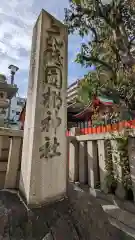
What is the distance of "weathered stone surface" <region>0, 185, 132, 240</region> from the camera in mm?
1717

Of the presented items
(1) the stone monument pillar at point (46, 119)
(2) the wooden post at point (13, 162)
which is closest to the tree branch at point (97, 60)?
(1) the stone monument pillar at point (46, 119)

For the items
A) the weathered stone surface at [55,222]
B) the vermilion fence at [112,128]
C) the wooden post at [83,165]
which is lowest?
the weathered stone surface at [55,222]

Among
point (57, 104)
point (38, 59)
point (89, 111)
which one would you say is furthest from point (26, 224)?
point (89, 111)

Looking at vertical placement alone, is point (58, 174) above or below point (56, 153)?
below

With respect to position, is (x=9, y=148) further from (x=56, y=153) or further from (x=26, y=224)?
(x=26, y=224)

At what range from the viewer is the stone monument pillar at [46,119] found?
2.18 metres

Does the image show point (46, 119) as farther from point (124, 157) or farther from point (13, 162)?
point (124, 157)

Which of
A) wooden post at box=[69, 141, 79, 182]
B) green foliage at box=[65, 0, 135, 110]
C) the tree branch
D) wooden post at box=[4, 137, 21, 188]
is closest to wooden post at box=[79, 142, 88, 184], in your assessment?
wooden post at box=[69, 141, 79, 182]

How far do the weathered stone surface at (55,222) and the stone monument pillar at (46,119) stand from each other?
170mm

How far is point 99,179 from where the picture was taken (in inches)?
125

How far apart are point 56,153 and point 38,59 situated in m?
1.65

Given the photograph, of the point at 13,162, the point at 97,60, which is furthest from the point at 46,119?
the point at 97,60

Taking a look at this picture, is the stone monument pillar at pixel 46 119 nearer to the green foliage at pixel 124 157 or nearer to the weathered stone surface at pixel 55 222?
the weathered stone surface at pixel 55 222

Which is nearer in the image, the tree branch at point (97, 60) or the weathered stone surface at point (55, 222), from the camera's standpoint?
the weathered stone surface at point (55, 222)
